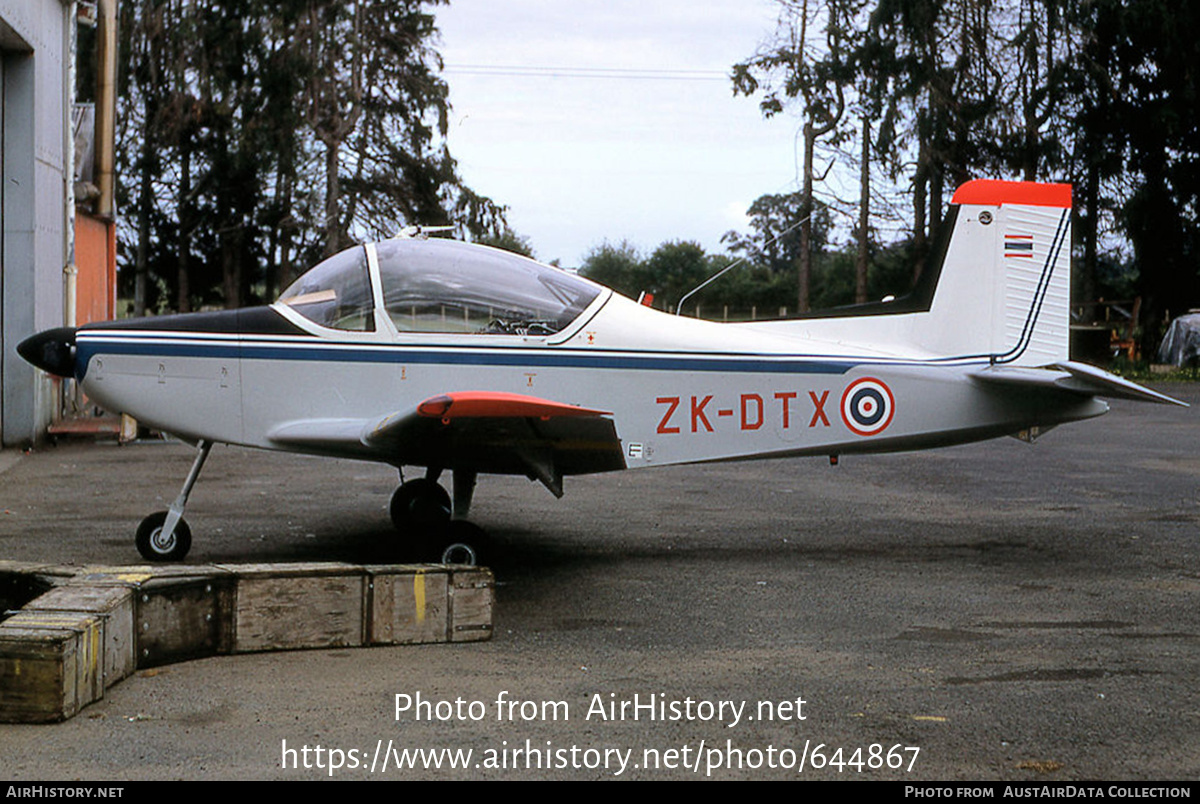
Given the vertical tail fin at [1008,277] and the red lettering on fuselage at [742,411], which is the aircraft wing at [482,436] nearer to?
the red lettering on fuselage at [742,411]

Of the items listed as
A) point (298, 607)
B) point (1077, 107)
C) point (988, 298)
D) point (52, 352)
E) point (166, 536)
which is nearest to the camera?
point (298, 607)

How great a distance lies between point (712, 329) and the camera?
24.6 ft

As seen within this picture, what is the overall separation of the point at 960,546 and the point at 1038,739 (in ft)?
13.7

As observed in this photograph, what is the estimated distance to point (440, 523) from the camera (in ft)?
23.8

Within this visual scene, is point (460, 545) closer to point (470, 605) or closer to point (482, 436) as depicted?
point (482, 436)

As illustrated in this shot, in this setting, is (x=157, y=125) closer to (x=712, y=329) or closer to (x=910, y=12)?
(x=910, y=12)

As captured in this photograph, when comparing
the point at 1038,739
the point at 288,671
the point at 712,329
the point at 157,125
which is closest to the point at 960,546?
the point at 712,329

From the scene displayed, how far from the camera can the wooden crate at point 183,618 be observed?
4.94m

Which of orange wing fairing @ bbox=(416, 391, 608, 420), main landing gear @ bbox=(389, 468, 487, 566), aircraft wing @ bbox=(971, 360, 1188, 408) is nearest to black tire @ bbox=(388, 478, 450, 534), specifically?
main landing gear @ bbox=(389, 468, 487, 566)

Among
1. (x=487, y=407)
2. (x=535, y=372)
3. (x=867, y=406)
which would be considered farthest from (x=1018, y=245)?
(x=487, y=407)

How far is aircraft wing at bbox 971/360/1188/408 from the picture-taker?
7.13m

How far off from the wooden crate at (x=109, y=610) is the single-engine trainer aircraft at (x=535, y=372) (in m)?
1.96

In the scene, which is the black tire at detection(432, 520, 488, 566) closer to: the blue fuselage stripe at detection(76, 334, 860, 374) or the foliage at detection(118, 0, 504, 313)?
the blue fuselage stripe at detection(76, 334, 860, 374)

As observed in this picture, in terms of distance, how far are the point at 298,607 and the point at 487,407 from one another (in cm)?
130
